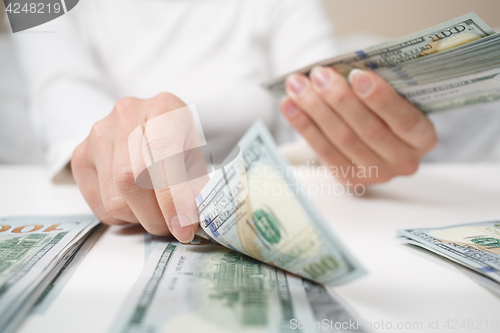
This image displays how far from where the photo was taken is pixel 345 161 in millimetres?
632

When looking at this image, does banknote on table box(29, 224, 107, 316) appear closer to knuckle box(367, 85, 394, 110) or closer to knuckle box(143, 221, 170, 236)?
knuckle box(143, 221, 170, 236)

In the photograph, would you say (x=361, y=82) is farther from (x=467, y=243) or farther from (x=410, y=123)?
(x=467, y=243)

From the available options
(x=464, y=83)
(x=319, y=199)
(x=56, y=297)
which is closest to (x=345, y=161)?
(x=319, y=199)

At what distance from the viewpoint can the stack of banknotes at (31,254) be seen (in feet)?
0.76

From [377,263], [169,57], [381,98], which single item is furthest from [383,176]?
[169,57]

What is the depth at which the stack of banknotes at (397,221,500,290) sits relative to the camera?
1.00 ft

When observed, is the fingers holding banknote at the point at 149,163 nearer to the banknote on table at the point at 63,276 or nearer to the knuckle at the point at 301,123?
the banknote on table at the point at 63,276

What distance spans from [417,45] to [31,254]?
0.55m

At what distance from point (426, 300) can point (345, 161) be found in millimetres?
396

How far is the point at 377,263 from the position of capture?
1.08 feet

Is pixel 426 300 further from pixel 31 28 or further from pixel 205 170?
pixel 31 28

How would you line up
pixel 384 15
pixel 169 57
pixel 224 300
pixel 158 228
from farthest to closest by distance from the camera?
1. pixel 384 15
2. pixel 169 57
3. pixel 158 228
4. pixel 224 300

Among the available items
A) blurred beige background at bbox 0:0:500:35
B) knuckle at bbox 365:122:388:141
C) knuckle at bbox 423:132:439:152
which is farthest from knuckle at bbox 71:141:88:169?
blurred beige background at bbox 0:0:500:35

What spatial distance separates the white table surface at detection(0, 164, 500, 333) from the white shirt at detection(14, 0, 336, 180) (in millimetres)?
181
